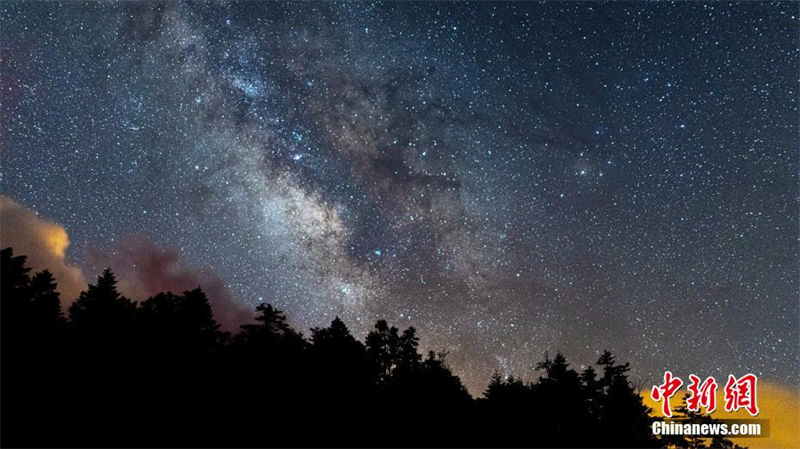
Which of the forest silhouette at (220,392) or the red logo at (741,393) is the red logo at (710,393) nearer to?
the red logo at (741,393)

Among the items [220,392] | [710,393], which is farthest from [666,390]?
[220,392]

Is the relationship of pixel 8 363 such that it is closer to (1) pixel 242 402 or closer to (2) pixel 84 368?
(2) pixel 84 368

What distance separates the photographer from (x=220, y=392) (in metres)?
25.7

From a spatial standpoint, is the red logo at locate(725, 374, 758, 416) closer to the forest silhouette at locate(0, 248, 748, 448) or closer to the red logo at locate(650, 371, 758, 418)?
the red logo at locate(650, 371, 758, 418)

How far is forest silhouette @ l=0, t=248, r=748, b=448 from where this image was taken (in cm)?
2131

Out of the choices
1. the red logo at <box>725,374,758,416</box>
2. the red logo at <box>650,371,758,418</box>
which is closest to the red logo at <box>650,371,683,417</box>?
the red logo at <box>650,371,758,418</box>

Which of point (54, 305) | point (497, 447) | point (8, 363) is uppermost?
point (54, 305)

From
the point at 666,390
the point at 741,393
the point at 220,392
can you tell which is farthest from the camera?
the point at 666,390

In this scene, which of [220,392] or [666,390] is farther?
[666,390]

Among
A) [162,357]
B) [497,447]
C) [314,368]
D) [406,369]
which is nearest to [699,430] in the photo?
[497,447]

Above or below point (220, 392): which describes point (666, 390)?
above

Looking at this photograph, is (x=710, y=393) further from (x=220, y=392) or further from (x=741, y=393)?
(x=220, y=392)

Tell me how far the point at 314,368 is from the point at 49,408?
15236mm

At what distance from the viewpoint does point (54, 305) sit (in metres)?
29.4
